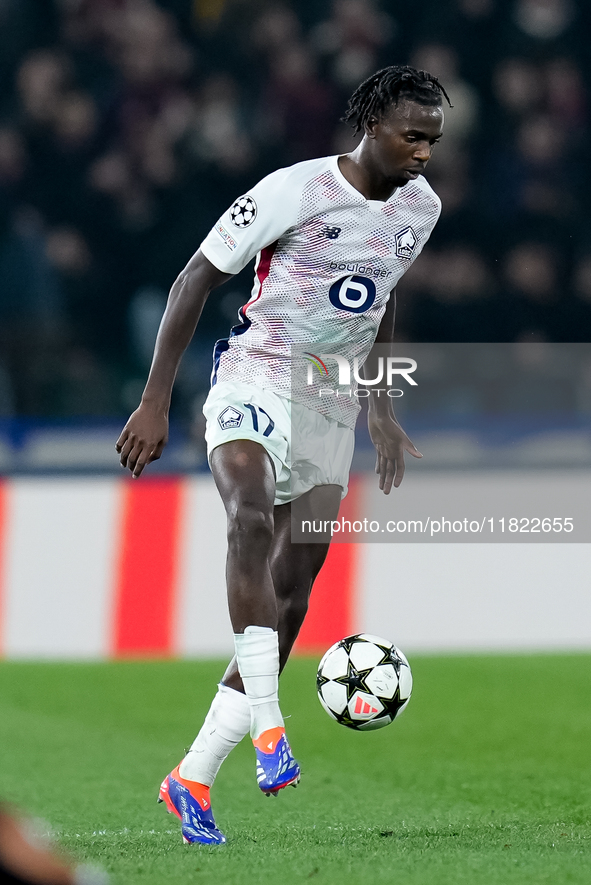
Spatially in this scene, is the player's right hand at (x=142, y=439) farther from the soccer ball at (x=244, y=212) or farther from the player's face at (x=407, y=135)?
the player's face at (x=407, y=135)

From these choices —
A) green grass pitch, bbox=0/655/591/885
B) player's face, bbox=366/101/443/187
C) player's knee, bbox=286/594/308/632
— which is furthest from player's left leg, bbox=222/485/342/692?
player's face, bbox=366/101/443/187

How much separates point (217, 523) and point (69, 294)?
2545mm

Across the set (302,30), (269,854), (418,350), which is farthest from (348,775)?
(302,30)

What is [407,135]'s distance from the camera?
394cm

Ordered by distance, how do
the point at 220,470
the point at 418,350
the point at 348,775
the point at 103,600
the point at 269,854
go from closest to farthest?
the point at 269,854 → the point at 220,470 → the point at 348,775 → the point at 103,600 → the point at 418,350

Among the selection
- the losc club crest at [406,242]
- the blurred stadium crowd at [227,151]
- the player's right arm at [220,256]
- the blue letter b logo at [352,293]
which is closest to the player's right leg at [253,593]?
the player's right arm at [220,256]

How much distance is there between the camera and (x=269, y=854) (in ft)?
11.4

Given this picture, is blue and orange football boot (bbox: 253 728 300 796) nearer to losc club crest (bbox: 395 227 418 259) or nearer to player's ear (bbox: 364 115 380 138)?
losc club crest (bbox: 395 227 418 259)

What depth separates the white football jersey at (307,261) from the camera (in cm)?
399

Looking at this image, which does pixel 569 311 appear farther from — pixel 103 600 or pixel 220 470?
pixel 220 470

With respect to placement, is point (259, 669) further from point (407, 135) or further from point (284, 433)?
point (407, 135)

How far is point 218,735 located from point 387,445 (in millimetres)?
1323

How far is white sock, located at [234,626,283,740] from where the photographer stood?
3613 mm

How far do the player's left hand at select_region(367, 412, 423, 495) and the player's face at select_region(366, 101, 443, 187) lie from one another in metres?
1.05
